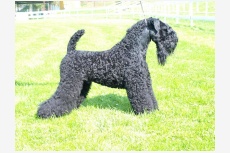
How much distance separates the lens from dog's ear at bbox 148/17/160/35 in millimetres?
6016

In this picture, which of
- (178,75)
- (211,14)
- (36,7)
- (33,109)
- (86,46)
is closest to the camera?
(33,109)

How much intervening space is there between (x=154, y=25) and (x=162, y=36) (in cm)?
29

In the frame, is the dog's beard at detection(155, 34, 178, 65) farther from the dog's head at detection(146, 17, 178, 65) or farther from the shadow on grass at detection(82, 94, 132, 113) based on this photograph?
the shadow on grass at detection(82, 94, 132, 113)

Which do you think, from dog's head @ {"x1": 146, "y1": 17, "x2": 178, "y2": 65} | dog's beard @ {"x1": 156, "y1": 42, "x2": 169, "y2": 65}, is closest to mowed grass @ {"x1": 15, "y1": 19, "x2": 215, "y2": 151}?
dog's beard @ {"x1": 156, "y1": 42, "x2": 169, "y2": 65}

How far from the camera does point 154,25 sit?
6.01 meters

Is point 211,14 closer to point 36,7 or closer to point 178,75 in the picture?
point 178,75

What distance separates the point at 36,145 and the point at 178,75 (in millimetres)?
4961

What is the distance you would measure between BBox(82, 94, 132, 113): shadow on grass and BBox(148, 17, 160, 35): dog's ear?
5.07 ft

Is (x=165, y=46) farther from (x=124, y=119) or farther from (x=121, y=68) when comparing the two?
(x=124, y=119)

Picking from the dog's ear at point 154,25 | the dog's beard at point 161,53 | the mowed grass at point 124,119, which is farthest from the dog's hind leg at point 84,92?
the dog's ear at point 154,25

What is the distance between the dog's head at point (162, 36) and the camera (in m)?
6.06

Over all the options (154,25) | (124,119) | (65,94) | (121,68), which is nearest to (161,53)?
(154,25)

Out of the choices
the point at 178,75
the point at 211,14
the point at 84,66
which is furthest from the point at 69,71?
the point at 211,14

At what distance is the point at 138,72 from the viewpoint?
19.4ft
